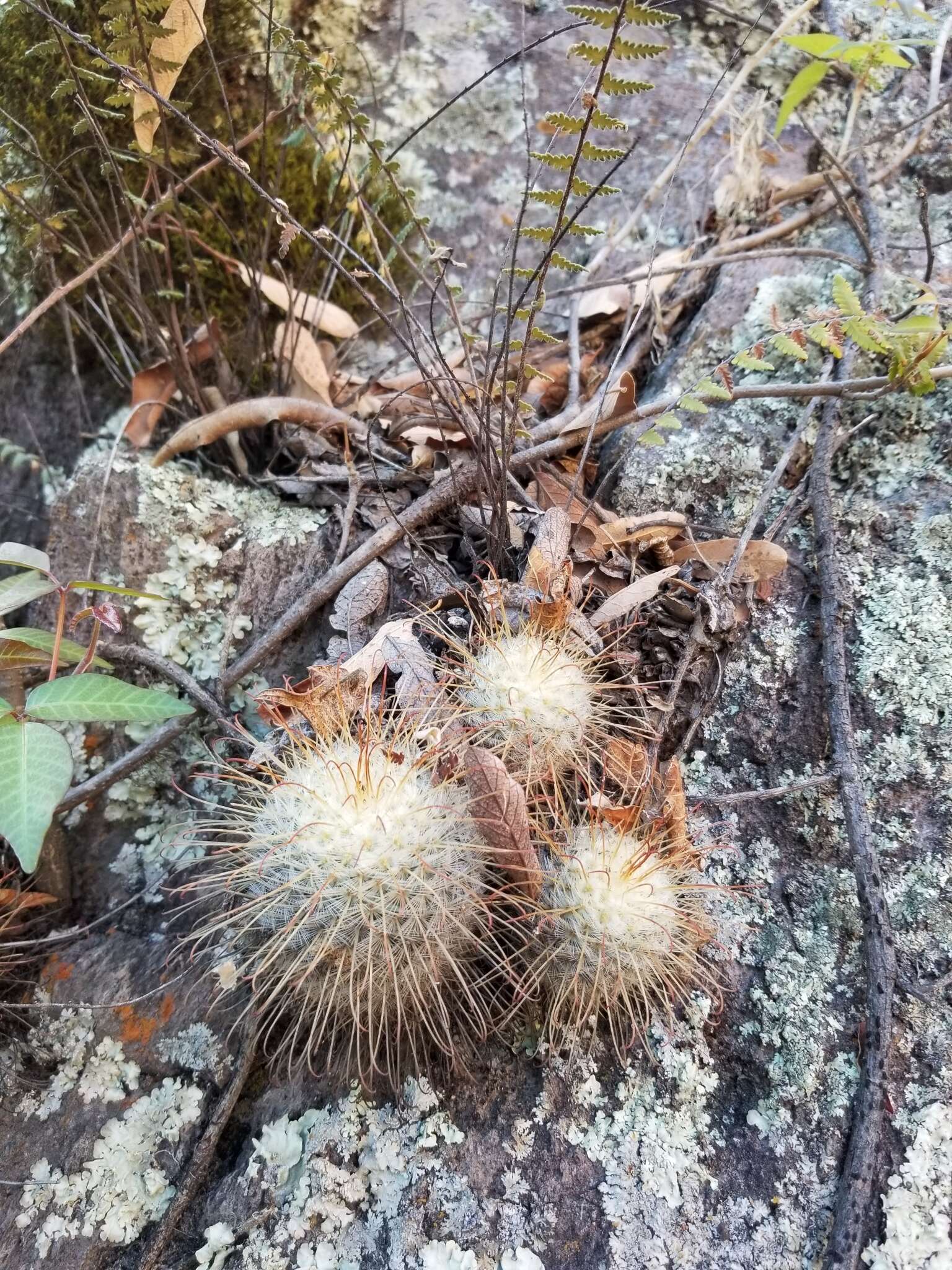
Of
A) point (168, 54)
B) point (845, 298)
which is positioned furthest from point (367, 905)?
point (168, 54)

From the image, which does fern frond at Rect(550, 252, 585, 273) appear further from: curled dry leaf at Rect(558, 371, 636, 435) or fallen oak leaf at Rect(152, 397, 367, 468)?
fallen oak leaf at Rect(152, 397, 367, 468)

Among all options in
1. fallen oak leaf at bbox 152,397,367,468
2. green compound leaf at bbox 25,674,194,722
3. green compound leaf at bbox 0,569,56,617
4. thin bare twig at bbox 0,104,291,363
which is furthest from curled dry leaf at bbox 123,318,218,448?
green compound leaf at bbox 25,674,194,722

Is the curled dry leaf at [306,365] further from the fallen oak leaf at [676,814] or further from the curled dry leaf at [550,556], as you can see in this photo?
the fallen oak leaf at [676,814]

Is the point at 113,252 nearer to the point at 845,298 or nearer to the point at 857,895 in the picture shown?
the point at 845,298

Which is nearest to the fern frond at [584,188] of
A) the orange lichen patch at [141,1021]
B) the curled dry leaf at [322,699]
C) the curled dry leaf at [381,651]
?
the curled dry leaf at [381,651]

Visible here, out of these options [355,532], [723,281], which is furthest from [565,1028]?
[723,281]

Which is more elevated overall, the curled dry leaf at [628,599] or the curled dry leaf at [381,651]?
the curled dry leaf at [628,599]
